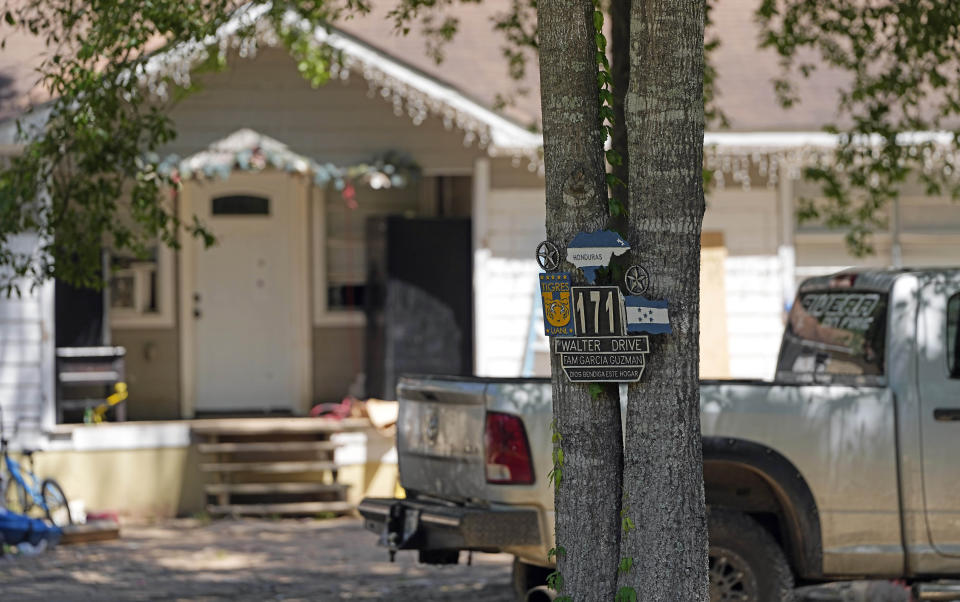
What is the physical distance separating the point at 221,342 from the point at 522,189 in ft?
11.4

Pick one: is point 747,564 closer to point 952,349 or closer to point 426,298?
point 952,349

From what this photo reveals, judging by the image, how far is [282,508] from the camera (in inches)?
468

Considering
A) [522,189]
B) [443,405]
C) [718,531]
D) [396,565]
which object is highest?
[522,189]

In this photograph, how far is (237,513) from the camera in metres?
11.9

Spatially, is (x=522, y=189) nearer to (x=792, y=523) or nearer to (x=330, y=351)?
(x=330, y=351)

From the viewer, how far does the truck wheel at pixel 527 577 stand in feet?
23.4

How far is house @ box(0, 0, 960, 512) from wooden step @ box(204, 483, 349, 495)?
0.63 metres

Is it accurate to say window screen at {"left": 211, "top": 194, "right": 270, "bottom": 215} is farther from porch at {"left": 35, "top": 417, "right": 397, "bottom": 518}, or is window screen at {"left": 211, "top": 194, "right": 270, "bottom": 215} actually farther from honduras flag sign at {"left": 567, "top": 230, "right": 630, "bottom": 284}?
honduras flag sign at {"left": 567, "top": 230, "right": 630, "bottom": 284}

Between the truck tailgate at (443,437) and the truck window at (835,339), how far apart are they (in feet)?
5.45

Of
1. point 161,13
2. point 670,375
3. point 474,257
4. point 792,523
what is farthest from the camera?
point 474,257

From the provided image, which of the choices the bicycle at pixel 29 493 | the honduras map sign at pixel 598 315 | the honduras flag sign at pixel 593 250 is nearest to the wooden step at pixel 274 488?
the bicycle at pixel 29 493

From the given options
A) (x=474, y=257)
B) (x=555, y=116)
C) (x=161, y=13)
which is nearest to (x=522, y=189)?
(x=474, y=257)

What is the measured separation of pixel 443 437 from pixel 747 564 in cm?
161

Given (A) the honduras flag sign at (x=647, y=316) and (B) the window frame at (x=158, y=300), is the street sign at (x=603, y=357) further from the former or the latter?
(B) the window frame at (x=158, y=300)
